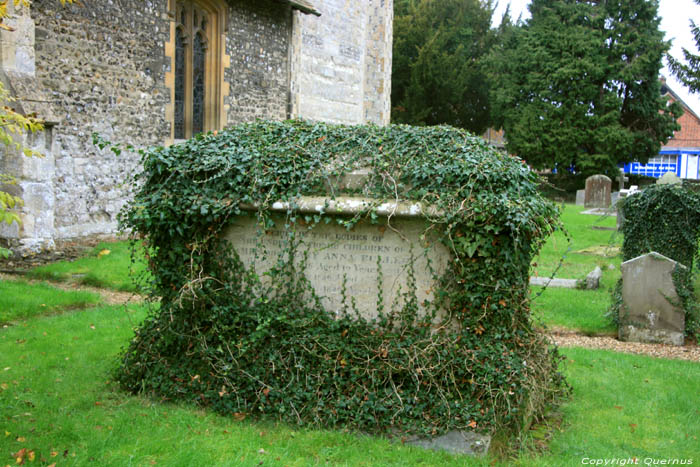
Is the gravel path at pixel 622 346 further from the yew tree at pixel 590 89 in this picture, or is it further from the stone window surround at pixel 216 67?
the yew tree at pixel 590 89

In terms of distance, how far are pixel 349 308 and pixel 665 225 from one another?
5.53m

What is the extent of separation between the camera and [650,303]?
779 cm

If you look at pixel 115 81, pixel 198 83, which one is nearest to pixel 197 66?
pixel 198 83

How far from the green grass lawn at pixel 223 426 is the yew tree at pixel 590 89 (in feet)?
90.9

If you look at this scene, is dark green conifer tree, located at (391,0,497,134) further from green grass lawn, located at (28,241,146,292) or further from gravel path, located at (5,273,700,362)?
gravel path, located at (5,273,700,362)

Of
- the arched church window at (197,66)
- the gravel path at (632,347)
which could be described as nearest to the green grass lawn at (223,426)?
the gravel path at (632,347)

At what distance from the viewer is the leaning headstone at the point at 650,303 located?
7.65 metres

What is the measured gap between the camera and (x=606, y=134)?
31438 mm

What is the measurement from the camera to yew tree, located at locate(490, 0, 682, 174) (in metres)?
32.0

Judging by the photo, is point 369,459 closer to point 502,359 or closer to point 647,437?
point 502,359

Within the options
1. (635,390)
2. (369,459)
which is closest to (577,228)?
(635,390)

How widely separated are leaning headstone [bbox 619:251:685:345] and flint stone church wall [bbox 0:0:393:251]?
20.7 ft

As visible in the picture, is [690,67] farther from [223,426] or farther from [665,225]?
[223,426]

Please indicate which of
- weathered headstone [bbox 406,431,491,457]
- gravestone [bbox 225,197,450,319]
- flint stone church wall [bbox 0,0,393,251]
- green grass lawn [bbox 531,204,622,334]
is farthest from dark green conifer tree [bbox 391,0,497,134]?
weathered headstone [bbox 406,431,491,457]
